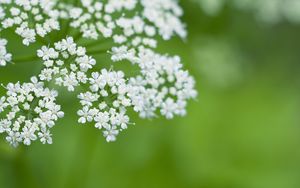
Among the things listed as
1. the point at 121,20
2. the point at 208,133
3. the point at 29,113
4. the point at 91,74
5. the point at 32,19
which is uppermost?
the point at 208,133

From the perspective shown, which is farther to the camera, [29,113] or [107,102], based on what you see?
[107,102]

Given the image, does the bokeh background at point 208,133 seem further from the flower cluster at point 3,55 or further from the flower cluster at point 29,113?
the flower cluster at point 29,113

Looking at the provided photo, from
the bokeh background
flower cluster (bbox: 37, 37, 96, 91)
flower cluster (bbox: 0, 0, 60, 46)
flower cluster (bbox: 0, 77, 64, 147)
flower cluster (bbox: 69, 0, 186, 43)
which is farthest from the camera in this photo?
the bokeh background

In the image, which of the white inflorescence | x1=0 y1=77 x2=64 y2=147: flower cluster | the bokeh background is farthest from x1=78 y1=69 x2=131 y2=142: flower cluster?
the bokeh background

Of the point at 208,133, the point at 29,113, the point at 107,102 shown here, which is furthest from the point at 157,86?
the point at 208,133

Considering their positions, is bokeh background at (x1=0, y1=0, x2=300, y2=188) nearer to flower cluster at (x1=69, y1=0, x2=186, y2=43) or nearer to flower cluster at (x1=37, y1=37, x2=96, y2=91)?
flower cluster at (x1=69, y1=0, x2=186, y2=43)

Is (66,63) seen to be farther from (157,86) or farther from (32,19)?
(157,86)

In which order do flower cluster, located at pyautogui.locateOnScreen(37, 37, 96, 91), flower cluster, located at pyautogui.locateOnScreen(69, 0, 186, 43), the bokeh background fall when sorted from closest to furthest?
flower cluster, located at pyautogui.locateOnScreen(37, 37, 96, 91), flower cluster, located at pyautogui.locateOnScreen(69, 0, 186, 43), the bokeh background
